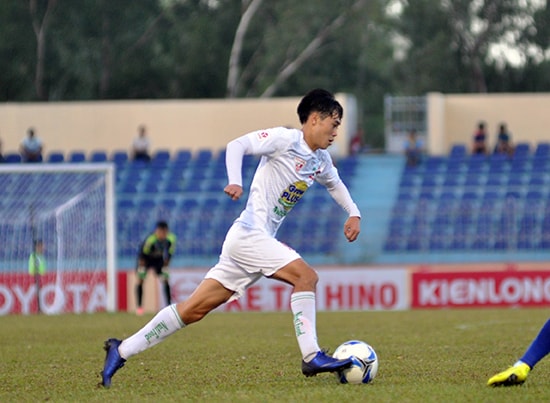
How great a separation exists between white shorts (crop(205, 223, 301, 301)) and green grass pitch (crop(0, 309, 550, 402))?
0.81 m

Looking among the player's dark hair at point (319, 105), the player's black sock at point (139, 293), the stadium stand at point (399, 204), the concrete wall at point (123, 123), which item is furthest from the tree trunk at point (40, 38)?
the player's dark hair at point (319, 105)

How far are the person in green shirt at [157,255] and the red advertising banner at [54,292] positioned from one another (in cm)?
181

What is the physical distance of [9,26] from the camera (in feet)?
135

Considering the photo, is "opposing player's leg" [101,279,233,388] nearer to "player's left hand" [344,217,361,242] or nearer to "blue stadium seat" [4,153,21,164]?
"player's left hand" [344,217,361,242]

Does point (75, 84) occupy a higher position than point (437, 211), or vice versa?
point (75, 84)

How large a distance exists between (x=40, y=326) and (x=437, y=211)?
10731 millimetres

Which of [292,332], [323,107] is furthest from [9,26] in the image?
[323,107]

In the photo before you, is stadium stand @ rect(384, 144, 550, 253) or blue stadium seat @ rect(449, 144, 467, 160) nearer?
stadium stand @ rect(384, 144, 550, 253)

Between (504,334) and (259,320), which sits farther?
(259,320)

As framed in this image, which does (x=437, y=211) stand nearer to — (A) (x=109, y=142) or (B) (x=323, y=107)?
(A) (x=109, y=142)

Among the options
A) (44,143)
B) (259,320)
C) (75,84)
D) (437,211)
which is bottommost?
(259,320)

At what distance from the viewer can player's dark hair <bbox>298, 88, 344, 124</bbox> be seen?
8438 millimetres

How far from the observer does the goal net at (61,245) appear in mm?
22891

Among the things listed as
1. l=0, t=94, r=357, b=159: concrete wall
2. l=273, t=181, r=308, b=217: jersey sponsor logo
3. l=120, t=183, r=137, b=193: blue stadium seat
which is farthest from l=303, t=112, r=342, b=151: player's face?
l=0, t=94, r=357, b=159: concrete wall
